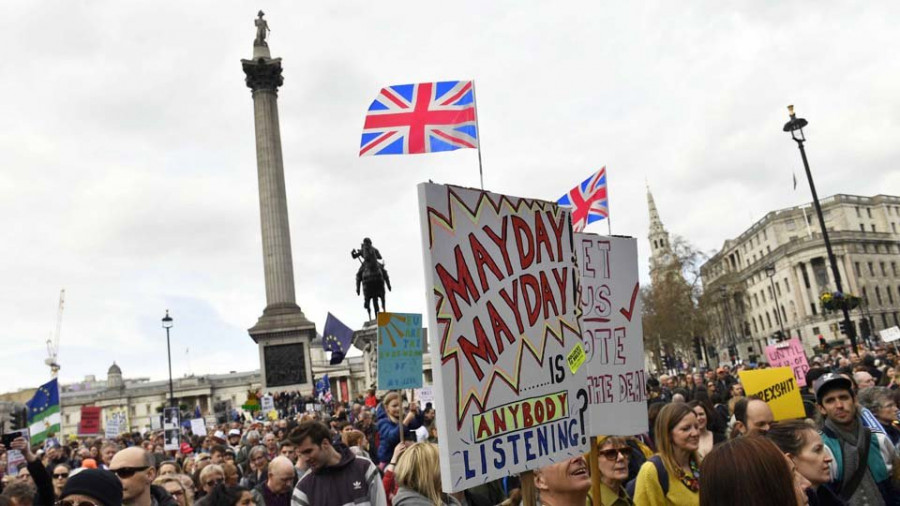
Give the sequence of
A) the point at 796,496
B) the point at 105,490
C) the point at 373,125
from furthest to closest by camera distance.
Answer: the point at 373,125
the point at 105,490
the point at 796,496

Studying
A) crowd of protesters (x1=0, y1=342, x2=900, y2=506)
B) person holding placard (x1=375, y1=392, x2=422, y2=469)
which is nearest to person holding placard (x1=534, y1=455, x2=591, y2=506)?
crowd of protesters (x1=0, y1=342, x2=900, y2=506)

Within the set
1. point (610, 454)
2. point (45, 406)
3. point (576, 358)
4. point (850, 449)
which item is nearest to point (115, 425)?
point (45, 406)

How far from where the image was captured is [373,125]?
22.0 feet

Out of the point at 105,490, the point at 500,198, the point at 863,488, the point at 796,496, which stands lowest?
the point at 863,488

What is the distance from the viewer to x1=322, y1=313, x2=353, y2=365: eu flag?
89.5 ft

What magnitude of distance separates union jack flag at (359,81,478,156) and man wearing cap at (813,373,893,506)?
3482mm

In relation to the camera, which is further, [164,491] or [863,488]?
[164,491]

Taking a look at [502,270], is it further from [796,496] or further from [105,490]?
[105,490]

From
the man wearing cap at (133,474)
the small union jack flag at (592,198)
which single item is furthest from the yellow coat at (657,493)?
the small union jack flag at (592,198)

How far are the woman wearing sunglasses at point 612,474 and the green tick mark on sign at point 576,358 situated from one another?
3.87ft

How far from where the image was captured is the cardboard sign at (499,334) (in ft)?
11.3

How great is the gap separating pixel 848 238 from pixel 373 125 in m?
104

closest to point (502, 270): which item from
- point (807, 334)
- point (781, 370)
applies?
point (781, 370)

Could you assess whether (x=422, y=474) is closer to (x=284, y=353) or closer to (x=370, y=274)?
(x=370, y=274)
